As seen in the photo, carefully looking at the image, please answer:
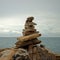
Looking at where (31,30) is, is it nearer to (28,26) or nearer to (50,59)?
(28,26)

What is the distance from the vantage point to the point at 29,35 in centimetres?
2358

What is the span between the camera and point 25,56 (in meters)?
6.85

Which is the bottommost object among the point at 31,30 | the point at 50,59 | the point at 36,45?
the point at 50,59

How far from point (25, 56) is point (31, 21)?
17.4m

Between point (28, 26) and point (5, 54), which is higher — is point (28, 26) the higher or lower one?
the higher one

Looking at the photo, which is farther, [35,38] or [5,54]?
[35,38]

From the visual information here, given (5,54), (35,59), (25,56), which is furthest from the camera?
(35,59)

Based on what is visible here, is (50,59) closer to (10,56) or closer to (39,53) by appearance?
(39,53)

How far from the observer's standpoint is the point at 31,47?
2392 centimetres

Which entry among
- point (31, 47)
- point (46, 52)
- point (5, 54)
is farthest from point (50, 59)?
point (5, 54)

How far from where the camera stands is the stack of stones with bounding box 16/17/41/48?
23.4m

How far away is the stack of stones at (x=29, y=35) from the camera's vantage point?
76.7ft

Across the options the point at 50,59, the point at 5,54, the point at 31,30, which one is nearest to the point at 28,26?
the point at 31,30

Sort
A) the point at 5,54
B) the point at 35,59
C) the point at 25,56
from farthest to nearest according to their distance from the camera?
the point at 35,59
the point at 5,54
the point at 25,56
